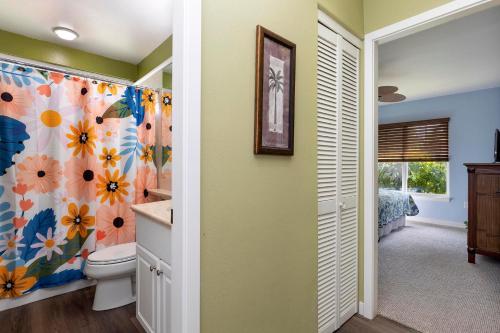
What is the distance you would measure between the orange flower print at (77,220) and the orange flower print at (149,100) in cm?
114

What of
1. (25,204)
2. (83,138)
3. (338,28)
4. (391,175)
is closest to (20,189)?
(25,204)

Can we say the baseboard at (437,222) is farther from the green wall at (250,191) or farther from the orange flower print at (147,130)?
the orange flower print at (147,130)

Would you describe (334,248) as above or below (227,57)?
below

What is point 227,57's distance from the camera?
114 centimetres

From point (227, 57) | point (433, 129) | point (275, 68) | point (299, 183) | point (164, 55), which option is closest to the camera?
point (227, 57)

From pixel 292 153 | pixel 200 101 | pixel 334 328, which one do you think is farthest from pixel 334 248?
pixel 200 101

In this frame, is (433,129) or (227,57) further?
(433,129)

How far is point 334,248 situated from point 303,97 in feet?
3.45

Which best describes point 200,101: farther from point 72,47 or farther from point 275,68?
point 72,47

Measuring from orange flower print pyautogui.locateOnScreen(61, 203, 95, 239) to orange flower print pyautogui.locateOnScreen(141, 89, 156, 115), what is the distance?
1.14 metres

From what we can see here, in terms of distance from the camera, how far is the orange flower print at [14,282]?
212 centimetres

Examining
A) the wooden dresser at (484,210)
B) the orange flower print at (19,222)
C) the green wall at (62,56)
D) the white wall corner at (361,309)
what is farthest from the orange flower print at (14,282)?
the wooden dresser at (484,210)

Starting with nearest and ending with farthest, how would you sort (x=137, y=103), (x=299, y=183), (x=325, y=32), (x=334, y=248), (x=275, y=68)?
(x=275, y=68) < (x=299, y=183) < (x=325, y=32) < (x=334, y=248) < (x=137, y=103)

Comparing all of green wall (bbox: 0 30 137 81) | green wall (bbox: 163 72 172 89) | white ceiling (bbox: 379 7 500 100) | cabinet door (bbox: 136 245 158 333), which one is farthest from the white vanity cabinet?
white ceiling (bbox: 379 7 500 100)
